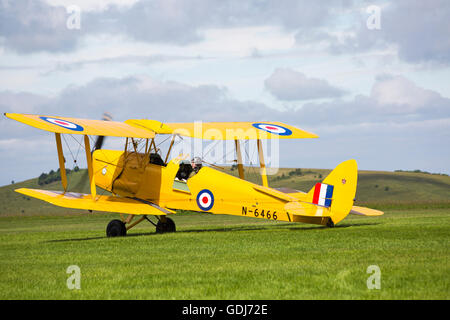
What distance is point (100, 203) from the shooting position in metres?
17.8

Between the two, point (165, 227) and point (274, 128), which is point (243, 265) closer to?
point (165, 227)

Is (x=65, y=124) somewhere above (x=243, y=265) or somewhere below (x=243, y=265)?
above

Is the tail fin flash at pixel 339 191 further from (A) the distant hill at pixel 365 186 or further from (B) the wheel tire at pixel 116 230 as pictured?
(A) the distant hill at pixel 365 186

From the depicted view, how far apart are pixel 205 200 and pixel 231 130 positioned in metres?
4.07

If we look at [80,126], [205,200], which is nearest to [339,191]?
[205,200]

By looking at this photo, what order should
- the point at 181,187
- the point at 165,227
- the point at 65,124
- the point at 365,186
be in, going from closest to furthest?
the point at 65,124 → the point at 181,187 → the point at 165,227 → the point at 365,186

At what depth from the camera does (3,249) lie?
16391 millimetres

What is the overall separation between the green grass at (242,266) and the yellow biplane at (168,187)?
31.0 inches

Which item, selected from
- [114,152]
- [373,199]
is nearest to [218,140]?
[114,152]

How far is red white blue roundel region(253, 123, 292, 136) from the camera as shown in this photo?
21.0 m

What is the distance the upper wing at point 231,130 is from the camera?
1975 cm

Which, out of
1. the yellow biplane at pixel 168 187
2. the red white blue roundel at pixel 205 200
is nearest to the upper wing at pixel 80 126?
the yellow biplane at pixel 168 187
